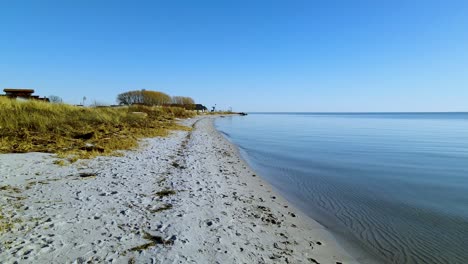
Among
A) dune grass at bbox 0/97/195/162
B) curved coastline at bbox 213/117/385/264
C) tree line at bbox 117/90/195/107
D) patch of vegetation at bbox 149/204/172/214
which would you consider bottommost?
curved coastline at bbox 213/117/385/264

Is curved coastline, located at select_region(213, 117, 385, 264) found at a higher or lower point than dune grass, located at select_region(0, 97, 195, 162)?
lower

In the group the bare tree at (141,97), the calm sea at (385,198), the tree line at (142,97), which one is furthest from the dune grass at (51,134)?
the bare tree at (141,97)

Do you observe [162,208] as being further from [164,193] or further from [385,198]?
[385,198]

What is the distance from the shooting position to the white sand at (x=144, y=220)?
376 centimetres

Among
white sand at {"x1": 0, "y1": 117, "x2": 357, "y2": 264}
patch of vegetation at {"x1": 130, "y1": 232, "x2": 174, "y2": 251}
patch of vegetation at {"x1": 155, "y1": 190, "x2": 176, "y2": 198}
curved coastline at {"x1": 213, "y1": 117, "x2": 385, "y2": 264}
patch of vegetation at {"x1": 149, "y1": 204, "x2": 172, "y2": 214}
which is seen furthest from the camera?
patch of vegetation at {"x1": 155, "y1": 190, "x2": 176, "y2": 198}

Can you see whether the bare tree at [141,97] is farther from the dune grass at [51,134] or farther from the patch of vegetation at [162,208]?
the patch of vegetation at [162,208]

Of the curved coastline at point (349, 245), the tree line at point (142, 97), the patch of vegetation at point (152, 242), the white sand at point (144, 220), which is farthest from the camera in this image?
the tree line at point (142, 97)

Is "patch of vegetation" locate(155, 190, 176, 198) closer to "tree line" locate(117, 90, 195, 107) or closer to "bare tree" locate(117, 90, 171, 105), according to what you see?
"tree line" locate(117, 90, 195, 107)

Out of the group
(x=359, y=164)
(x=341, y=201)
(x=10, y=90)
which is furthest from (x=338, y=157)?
(x=10, y=90)

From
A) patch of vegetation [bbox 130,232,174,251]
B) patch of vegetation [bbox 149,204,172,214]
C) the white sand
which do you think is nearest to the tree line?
the white sand

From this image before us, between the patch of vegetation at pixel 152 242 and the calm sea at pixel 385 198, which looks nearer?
the patch of vegetation at pixel 152 242

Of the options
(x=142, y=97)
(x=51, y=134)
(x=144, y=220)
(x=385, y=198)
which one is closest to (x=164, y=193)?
(x=144, y=220)

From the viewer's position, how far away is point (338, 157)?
14289 millimetres

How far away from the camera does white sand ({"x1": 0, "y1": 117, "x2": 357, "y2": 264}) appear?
3.76 m
